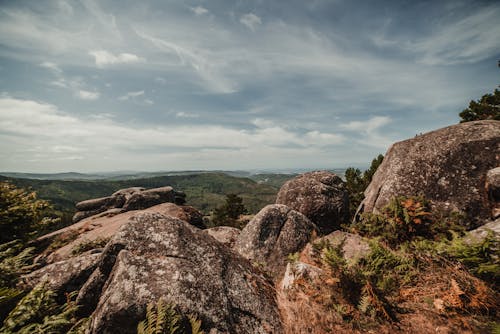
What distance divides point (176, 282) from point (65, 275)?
505cm

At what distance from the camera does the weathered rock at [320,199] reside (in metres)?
15.7

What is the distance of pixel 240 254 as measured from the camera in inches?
328

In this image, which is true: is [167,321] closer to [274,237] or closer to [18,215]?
[274,237]

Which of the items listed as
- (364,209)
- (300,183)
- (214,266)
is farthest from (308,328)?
(300,183)

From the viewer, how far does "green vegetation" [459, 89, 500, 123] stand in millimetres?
27312

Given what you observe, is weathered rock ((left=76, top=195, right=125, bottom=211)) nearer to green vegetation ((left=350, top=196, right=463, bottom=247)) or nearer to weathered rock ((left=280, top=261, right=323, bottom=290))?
weathered rock ((left=280, top=261, right=323, bottom=290))

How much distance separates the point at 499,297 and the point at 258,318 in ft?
18.1

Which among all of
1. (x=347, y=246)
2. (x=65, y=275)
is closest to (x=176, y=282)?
(x=65, y=275)

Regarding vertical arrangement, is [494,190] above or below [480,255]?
above

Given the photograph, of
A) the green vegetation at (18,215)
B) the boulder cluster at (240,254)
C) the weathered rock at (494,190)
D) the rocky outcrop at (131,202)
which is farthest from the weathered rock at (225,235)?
the rocky outcrop at (131,202)

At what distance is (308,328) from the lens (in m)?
4.98

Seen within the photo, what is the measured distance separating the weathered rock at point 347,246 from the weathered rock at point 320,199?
16.1 ft

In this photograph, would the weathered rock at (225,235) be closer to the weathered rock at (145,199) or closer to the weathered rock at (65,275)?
the weathered rock at (65,275)

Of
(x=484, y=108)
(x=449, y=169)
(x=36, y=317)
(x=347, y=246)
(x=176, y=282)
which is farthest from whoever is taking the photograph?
(x=484, y=108)
